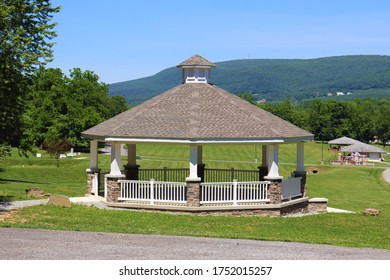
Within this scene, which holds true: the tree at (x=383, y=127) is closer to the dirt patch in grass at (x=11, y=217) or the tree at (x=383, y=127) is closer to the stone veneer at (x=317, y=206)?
the stone veneer at (x=317, y=206)

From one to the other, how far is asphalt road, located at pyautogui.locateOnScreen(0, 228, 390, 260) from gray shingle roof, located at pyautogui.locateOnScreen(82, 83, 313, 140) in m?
7.34

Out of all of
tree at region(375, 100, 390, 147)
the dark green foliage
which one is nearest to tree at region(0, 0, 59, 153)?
the dark green foliage

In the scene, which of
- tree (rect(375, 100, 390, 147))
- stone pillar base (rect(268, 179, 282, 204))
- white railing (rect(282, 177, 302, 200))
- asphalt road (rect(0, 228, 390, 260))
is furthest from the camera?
tree (rect(375, 100, 390, 147))

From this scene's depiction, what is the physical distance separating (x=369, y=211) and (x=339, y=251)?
37.1 ft

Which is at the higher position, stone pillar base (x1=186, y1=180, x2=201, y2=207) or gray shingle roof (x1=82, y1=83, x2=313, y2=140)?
gray shingle roof (x1=82, y1=83, x2=313, y2=140)

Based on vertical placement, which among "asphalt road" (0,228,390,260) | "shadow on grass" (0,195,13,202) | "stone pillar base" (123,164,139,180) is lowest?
"asphalt road" (0,228,390,260)

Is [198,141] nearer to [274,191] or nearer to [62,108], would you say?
[274,191]

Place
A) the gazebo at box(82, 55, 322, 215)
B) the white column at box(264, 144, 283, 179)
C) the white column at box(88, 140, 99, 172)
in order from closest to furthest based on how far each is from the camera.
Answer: the gazebo at box(82, 55, 322, 215)
the white column at box(264, 144, 283, 179)
the white column at box(88, 140, 99, 172)

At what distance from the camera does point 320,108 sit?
145 metres

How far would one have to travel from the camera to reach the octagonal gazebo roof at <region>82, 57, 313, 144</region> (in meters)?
22.3

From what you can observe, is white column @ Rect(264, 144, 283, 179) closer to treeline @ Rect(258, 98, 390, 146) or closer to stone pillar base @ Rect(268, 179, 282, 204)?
stone pillar base @ Rect(268, 179, 282, 204)

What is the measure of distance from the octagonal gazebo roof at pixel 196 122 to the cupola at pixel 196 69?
123 mm

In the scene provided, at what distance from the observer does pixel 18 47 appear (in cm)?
2086

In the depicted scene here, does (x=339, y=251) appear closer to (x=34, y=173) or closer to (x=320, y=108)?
(x=34, y=173)
